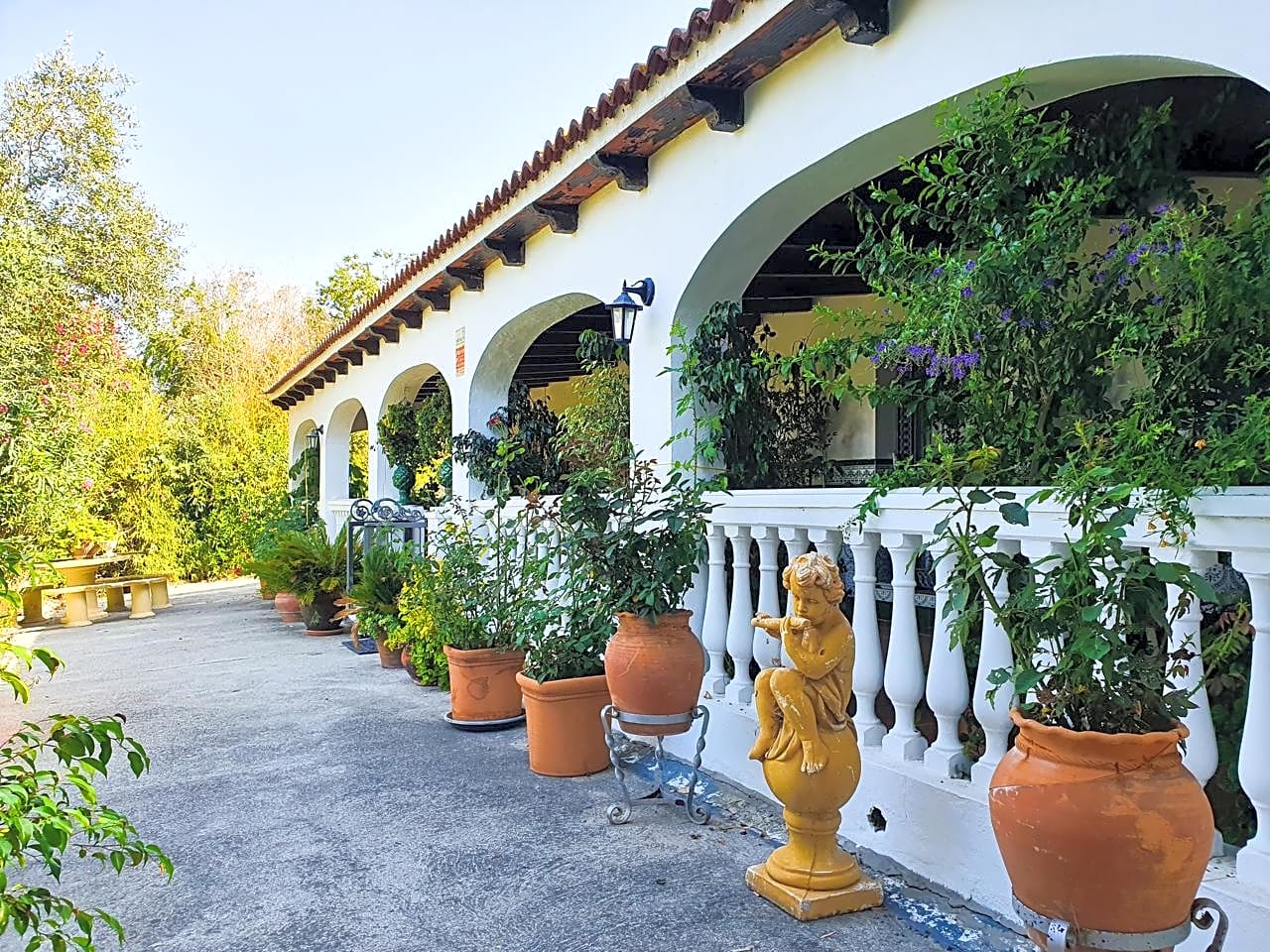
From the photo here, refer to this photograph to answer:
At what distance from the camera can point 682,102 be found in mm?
4398

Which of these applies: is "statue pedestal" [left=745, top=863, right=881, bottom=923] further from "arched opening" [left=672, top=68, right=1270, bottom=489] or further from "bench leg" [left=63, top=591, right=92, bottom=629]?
"bench leg" [left=63, top=591, right=92, bottom=629]

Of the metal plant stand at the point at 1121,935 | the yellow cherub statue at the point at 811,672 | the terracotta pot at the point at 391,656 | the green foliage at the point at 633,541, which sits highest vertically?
the green foliage at the point at 633,541

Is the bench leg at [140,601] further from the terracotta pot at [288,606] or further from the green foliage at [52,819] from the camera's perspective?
the green foliage at [52,819]

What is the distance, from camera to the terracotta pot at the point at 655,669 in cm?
366

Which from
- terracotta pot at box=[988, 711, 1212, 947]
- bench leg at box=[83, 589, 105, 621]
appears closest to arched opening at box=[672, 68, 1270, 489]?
terracotta pot at box=[988, 711, 1212, 947]

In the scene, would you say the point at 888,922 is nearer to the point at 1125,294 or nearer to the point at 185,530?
the point at 1125,294

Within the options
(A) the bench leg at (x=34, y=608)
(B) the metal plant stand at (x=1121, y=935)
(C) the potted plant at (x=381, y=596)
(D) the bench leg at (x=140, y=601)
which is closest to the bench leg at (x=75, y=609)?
(A) the bench leg at (x=34, y=608)

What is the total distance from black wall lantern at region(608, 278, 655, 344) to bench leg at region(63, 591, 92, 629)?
366 inches

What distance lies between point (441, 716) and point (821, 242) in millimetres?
3779

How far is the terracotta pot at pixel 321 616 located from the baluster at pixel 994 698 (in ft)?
25.4

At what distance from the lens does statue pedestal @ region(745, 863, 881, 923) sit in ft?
8.85

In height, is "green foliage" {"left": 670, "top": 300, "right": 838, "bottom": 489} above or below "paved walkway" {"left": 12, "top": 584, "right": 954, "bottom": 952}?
above

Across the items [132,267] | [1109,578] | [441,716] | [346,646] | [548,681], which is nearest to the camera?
[1109,578]

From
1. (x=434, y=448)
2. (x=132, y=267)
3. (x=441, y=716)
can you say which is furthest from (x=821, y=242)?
(x=132, y=267)
